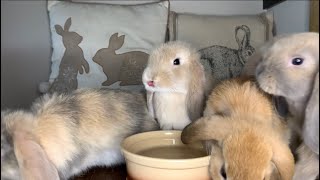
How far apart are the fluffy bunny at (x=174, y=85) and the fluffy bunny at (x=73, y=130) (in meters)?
0.04

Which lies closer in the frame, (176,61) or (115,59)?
(176,61)

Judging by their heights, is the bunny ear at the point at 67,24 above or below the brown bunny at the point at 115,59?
above

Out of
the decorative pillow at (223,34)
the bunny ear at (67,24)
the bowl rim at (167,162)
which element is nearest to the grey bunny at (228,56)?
the decorative pillow at (223,34)

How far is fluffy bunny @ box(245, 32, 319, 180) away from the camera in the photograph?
0.59 meters

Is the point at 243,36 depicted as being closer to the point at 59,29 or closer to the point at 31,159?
the point at 59,29

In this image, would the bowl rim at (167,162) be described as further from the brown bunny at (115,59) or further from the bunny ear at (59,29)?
the bunny ear at (59,29)

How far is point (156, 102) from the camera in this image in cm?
91

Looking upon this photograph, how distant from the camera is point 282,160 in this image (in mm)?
669

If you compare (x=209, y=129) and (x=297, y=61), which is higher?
(x=297, y=61)

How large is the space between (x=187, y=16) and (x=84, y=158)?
75 cm

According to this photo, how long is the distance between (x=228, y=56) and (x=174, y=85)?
0.41 m

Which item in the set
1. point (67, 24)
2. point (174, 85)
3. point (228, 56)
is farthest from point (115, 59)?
point (174, 85)

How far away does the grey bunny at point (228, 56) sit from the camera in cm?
108

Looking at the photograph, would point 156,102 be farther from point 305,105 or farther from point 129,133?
point 305,105
